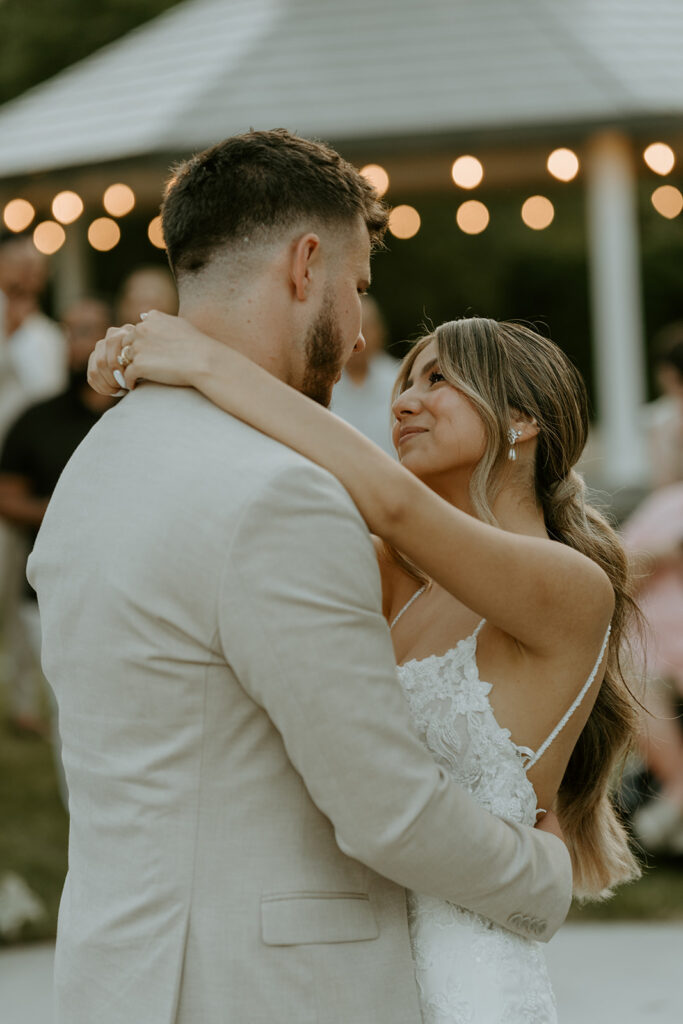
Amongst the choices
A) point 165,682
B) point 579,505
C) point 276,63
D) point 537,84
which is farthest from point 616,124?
point 165,682

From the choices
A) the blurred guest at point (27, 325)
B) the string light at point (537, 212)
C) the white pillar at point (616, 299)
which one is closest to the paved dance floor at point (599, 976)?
the blurred guest at point (27, 325)

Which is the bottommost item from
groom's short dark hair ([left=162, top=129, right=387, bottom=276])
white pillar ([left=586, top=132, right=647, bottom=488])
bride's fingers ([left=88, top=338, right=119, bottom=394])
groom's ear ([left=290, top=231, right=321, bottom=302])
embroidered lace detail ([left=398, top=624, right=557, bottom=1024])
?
white pillar ([left=586, top=132, right=647, bottom=488])


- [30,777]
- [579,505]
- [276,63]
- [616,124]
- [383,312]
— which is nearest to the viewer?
[579,505]

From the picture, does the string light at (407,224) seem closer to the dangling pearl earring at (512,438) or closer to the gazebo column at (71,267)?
the gazebo column at (71,267)

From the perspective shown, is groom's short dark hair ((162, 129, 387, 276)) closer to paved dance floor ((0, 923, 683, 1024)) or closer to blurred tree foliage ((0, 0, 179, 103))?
paved dance floor ((0, 923, 683, 1024))

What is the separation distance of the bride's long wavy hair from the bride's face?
0.07 feet

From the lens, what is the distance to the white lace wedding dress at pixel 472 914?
238 cm

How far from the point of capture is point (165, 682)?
1983 mm

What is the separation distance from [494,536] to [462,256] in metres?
23.4

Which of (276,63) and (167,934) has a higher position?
(276,63)

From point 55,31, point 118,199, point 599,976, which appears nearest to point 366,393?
point 599,976

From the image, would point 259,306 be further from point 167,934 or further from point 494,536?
point 167,934

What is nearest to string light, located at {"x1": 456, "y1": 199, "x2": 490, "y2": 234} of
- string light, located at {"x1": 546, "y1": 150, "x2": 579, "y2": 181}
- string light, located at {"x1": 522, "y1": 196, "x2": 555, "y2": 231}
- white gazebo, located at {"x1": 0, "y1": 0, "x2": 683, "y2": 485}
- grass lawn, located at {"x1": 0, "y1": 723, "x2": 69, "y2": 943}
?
string light, located at {"x1": 522, "y1": 196, "x2": 555, "y2": 231}

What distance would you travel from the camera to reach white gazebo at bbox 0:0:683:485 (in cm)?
987
